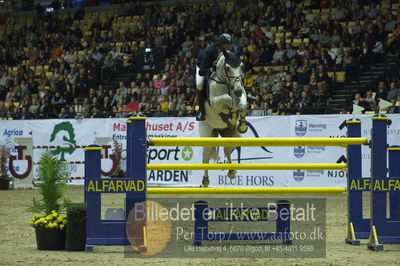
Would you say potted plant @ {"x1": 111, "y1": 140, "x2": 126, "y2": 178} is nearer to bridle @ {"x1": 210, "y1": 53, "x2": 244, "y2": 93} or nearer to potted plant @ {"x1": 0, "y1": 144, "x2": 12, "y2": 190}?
potted plant @ {"x1": 0, "y1": 144, "x2": 12, "y2": 190}

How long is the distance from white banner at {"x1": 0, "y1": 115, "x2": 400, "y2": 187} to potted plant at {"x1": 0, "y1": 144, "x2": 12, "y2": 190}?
419 mm

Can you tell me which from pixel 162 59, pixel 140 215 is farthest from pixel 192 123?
pixel 140 215

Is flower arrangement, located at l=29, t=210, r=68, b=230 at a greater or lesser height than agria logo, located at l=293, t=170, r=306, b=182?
lesser

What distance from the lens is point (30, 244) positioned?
28.7ft

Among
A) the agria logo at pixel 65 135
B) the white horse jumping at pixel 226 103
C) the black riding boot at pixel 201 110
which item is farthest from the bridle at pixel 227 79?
the agria logo at pixel 65 135

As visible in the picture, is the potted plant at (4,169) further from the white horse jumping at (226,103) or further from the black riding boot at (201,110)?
the black riding boot at (201,110)

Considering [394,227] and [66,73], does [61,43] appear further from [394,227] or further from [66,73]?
[394,227]

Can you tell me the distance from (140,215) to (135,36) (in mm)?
19187

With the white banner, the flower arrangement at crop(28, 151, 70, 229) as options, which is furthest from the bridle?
the white banner

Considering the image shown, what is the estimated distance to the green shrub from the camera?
314 inches

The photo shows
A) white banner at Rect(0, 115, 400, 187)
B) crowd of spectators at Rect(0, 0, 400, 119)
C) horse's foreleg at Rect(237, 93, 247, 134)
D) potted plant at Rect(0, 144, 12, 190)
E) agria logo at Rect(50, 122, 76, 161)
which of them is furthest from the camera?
agria logo at Rect(50, 122, 76, 161)

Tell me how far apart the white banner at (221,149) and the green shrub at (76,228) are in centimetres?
928

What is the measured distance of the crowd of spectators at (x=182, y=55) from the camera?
19156 mm

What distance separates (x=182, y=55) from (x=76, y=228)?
15.5 metres
